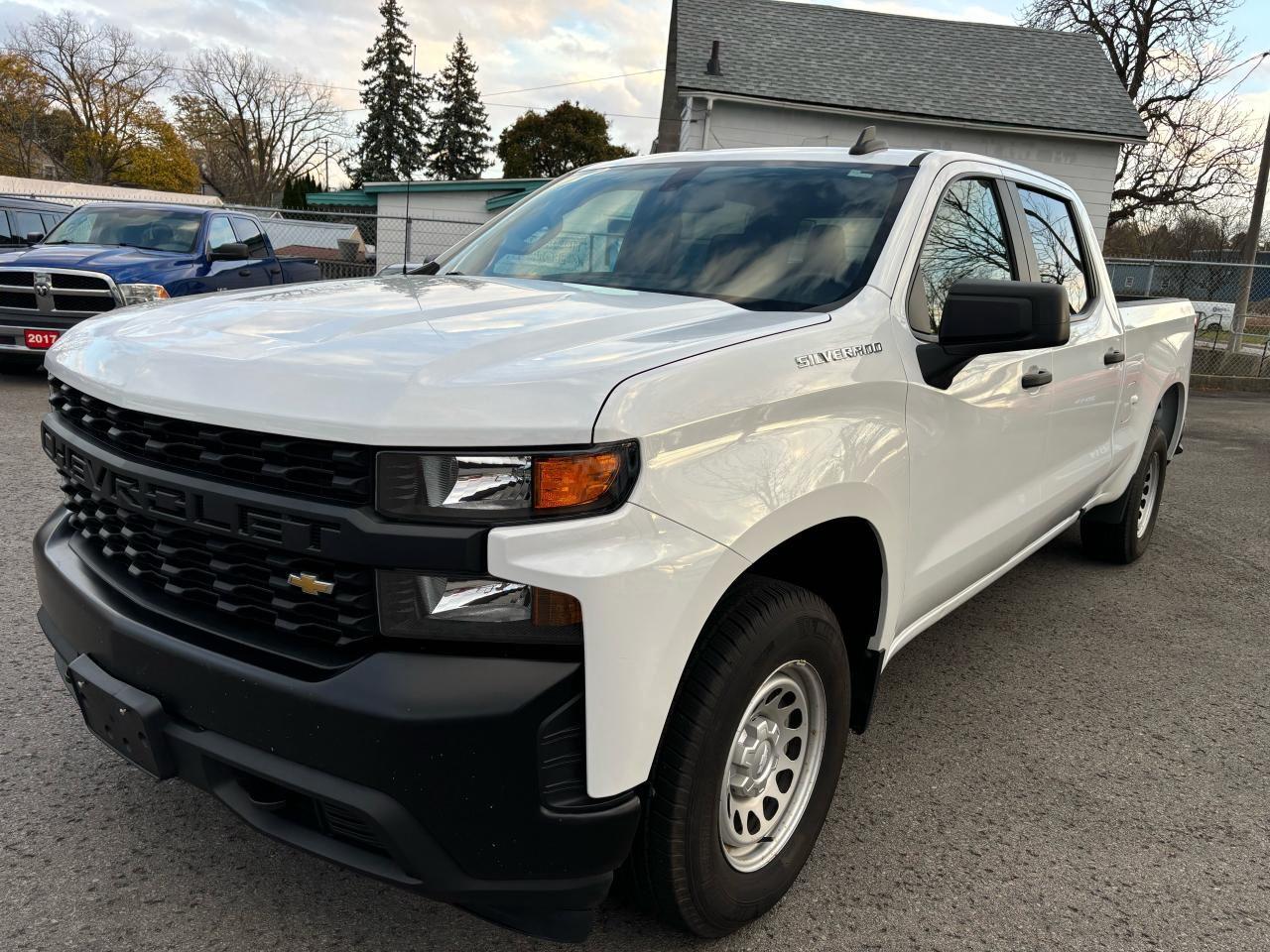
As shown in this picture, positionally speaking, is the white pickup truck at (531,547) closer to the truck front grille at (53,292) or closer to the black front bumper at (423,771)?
the black front bumper at (423,771)

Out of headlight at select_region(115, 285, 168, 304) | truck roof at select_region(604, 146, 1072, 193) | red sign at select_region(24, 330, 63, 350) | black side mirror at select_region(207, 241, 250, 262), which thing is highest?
truck roof at select_region(604, 146, 1072, 193)

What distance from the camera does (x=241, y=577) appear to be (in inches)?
75.7

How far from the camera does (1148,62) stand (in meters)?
28.5

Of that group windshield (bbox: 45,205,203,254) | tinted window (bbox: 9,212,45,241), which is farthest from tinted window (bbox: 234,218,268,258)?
tinted window (bbox: 9,212,45,241)

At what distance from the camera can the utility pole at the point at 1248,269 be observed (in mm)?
16953

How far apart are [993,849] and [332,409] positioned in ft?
7.06

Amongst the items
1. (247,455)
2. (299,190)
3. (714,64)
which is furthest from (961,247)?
(299,190)

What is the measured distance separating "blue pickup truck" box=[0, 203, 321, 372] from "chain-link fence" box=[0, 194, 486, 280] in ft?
13.1

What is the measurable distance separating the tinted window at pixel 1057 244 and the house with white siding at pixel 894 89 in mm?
13101

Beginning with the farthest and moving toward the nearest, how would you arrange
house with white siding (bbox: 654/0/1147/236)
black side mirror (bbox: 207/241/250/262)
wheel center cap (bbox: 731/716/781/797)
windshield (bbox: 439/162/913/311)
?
house with white siding (bbox: 654/0/1147/236) < black side mirror (bbox: 207/241/250/262) < windshield (bbox: 439/162/913/311) < wheel center cap (bbox: 731/716/781/797)

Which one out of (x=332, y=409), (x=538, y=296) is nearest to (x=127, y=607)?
(x=332, y=409)

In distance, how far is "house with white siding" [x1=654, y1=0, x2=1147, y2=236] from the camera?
54.6 ft

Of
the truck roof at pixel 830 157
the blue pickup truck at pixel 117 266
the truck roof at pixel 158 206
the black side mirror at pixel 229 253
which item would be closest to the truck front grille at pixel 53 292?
the blue pickup truck at pixel 117 266

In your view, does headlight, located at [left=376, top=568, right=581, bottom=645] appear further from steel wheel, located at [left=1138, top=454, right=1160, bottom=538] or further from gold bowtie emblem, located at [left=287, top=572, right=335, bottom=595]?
steel wheel, located at [left=1138, top=454, right=1160, bottom=538]
